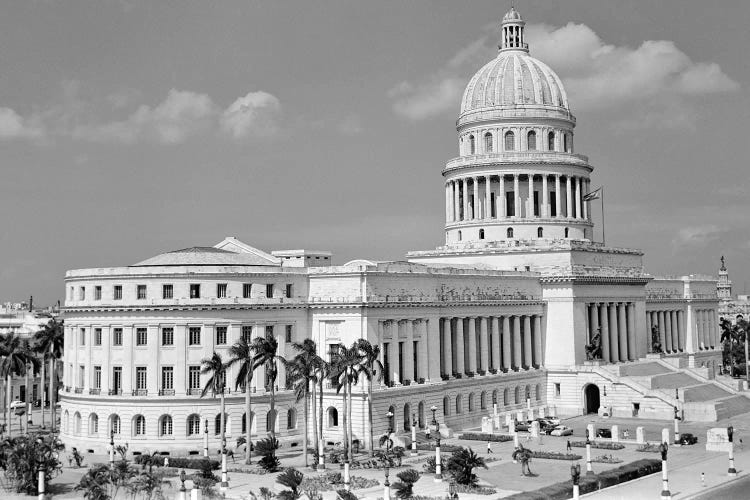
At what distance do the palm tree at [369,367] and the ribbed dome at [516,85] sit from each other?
50827 millimetres

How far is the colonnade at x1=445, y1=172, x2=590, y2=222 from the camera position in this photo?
411 ft

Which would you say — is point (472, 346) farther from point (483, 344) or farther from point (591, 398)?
point (591, 398)

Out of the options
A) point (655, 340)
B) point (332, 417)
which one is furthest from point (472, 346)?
point (655, 340)

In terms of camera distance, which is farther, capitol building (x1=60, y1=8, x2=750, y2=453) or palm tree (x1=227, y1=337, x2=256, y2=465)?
capitol building (x1=60, y1=8, x2=750, y2=453)

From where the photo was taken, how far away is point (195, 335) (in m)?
85.8

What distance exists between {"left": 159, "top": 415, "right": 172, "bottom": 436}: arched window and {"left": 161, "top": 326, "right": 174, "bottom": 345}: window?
19.7 ft

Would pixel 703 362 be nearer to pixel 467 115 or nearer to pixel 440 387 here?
pixel 467 115

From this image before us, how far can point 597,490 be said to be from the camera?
6500 cm

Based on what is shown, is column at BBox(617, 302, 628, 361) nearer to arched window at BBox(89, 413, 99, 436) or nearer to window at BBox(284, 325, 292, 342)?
window at BBox(284, 325, 292, 342)

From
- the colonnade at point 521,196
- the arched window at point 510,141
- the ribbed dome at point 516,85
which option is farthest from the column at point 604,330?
the ribbed dome at point 516,85

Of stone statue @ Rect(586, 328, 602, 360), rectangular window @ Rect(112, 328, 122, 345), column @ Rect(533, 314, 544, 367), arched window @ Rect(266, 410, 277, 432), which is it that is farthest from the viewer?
column @ Rect(533, 314, 544, 367)

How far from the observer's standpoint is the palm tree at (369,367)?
79375 millimetres

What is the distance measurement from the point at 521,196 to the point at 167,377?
56.3m

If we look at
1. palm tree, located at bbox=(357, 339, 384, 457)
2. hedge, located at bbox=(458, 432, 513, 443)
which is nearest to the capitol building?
palm tree, located at bbox=(357, 339, 384, 457)
